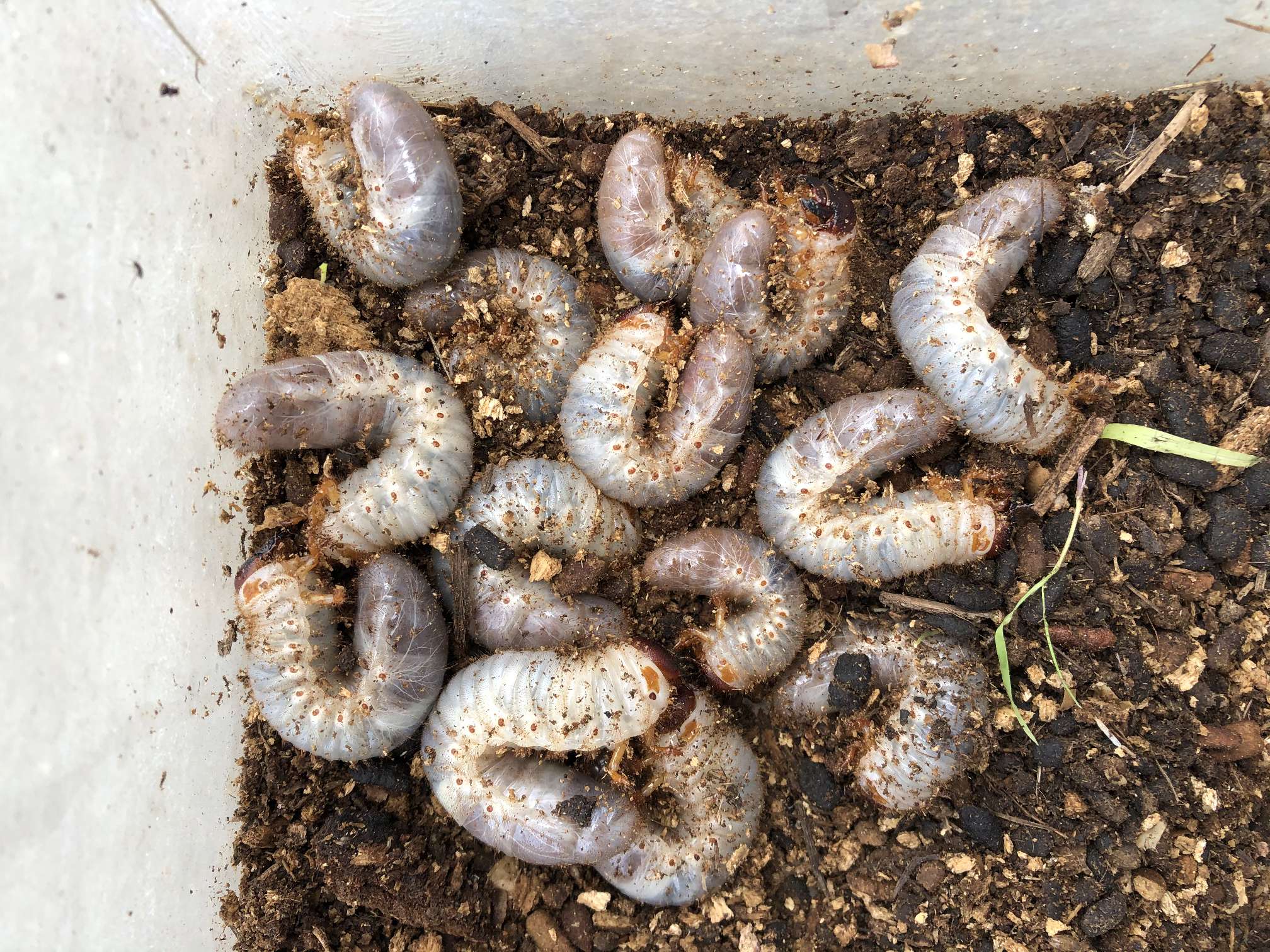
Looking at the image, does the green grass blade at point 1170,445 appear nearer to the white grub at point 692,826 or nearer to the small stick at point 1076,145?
the small stick at point 1076,145

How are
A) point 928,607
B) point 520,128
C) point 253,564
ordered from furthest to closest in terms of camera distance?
point 520,128 < point 928,607 < point 253,564

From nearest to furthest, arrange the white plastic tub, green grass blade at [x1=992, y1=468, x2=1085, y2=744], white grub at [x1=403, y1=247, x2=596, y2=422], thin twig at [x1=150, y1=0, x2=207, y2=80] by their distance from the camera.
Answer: the white plastic tub → thin twig at [x1=150, y1=0, x2=207, y2=80] → green grass blade at [x1=992, y1=468, x2=1085, y2=744] → white grub at [x1=403, y1=247, x2=596, y2=422]

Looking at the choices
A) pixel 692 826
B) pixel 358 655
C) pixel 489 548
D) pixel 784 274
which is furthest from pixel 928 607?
pixel 358 655

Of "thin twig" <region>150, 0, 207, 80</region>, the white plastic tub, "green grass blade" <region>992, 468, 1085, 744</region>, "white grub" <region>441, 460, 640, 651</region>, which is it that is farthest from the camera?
"white grub" <region>441, 460, 640, 651</region>

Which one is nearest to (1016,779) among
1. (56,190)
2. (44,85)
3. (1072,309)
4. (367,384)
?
(1072,309)

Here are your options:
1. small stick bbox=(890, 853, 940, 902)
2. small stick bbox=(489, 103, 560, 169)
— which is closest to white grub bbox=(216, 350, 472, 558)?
small stick bbox=(489, 103, 560, 169)

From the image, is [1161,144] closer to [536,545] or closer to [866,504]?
[866,504]

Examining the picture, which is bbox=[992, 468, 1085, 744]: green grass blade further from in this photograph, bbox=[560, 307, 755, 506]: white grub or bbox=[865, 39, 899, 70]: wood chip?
bbox=[865, 39, 899, 70]: wood chip
